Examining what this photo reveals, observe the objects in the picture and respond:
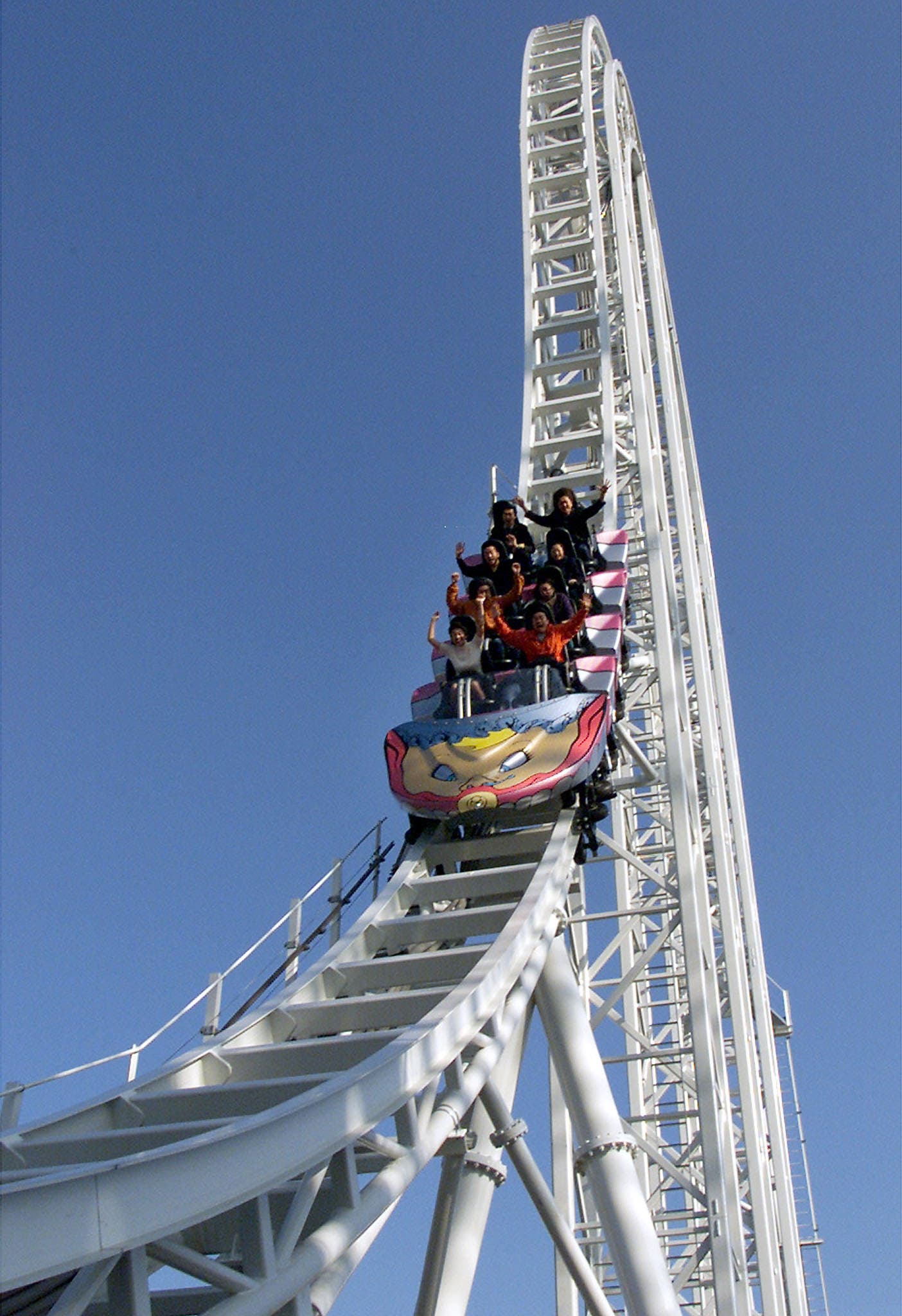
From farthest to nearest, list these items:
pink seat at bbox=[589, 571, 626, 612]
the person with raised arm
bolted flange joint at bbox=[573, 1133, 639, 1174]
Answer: pink seat at bbox=[589, 571, 626, 612] < the person with raised arm < bolted flange joint at bbox=[573, 1133, 639, 1174]

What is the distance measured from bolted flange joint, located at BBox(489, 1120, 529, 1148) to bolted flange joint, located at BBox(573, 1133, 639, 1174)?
17.3 inches

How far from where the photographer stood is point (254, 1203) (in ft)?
14.3

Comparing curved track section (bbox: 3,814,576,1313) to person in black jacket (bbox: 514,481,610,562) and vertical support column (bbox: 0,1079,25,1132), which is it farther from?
person in black jacket (bbox: 514,481,610,562)

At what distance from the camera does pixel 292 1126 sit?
4.32 meters

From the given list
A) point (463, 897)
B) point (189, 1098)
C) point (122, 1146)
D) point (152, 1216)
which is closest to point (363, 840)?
point (463, 897)

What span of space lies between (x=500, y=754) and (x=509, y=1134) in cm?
226

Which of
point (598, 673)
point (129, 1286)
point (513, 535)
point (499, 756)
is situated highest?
point (513, 535)

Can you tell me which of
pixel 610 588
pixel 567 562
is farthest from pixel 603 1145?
pixel 567 562

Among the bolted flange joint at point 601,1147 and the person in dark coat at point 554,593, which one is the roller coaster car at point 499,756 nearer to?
the person in dark coat at point 554,593

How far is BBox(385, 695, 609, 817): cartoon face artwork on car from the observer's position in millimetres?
8188

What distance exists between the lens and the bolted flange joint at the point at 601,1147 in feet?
23.9

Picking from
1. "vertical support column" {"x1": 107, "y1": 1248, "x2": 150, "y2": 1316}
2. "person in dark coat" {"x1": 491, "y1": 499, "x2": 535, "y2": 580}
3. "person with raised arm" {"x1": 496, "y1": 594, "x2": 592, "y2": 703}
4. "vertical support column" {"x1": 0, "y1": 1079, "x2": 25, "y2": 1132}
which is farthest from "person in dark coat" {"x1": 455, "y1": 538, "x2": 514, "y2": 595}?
"vertical support column" {"x1": 107, "y1": 1248, "x2": 150, "y2": 1316}

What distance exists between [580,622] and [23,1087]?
5335 mm

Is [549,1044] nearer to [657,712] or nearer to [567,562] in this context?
[567,562]
